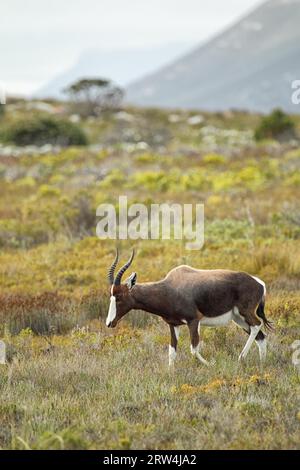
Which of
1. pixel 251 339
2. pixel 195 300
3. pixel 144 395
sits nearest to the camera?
pixel 144 395

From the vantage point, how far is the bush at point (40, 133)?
36.7m

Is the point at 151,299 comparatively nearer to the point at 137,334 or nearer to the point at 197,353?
the point at 197,353

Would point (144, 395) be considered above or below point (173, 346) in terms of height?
below

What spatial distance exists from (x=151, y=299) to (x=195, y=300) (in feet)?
1.54

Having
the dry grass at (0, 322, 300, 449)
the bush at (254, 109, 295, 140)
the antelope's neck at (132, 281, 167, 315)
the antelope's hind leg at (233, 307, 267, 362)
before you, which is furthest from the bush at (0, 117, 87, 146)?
the antelope's hind leg at (233, 307, 267, 362)

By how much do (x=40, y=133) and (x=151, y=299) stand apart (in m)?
31.0

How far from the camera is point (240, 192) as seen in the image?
1870cm

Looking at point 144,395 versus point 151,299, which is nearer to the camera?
point 144,395

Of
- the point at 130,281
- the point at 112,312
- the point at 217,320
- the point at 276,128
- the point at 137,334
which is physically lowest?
the point at 137,334

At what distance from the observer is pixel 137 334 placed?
847 cm

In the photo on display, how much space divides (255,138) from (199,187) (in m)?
16.4

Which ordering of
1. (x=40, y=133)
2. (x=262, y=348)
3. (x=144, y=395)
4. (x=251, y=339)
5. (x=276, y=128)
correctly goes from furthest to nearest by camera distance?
1. (x=40, y=133)
2. (x=276, y=128)
3. (x=262, y=348)
4. (x=251, y=339)
5. (x=144, y=395)

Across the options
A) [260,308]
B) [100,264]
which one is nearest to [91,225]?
[100,264]

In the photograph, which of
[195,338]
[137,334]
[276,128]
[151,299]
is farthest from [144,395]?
[276,128]
